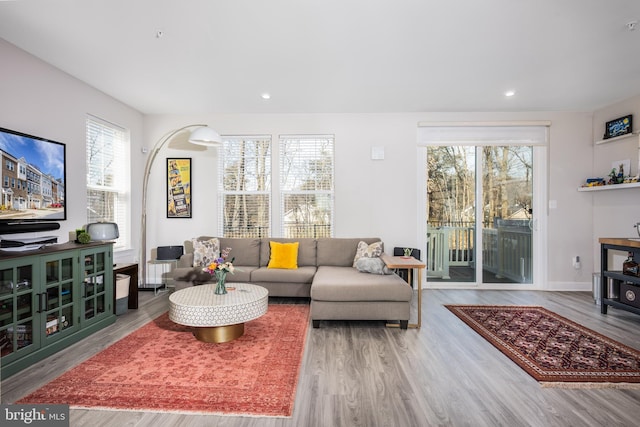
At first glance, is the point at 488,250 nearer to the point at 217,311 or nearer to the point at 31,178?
the point at 217,311

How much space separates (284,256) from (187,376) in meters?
2.18

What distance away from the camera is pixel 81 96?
3586 mm

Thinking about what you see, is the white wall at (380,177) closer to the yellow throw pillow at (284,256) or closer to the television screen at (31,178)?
the yellow throw pillow at (284,256)

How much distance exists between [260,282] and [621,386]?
11.3 feet

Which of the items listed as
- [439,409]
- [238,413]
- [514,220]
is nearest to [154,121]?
[238,413]

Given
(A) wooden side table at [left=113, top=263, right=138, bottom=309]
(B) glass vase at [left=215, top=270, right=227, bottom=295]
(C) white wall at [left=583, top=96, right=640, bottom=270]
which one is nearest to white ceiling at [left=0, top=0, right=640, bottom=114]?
(C) white wall at [left=583, top=96, right=640, bottom=270]

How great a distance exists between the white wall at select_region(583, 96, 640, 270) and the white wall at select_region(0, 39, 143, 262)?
7.00 meters

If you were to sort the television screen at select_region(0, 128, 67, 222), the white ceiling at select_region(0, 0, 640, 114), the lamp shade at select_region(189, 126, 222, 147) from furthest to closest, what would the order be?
1. the lamp shade at select_region(189, 126, 222, 147)
2. the television screen at select_region(0, 128, 67, 222)
3. the white ceiling at select_region(0, 0, 640, 114)

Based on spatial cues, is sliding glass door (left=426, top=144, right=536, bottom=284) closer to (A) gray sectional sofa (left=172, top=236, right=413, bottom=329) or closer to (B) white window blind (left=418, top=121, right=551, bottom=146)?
(B) white window blind (left=418, top=121, right=551, bottom=146)

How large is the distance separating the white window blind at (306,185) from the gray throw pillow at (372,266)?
1188mm

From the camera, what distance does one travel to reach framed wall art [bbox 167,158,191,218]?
485 centimetres

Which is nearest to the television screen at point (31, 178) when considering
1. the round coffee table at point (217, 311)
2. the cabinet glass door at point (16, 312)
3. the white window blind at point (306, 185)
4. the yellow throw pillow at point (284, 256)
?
the cabinet glass door at point (16, 312)

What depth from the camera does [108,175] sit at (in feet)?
13.8

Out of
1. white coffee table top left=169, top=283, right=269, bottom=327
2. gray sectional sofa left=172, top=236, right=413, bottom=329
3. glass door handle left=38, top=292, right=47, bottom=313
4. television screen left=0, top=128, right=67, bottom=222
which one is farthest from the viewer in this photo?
gray sectional sofa left=172, top=236, right=413, bottom=329
